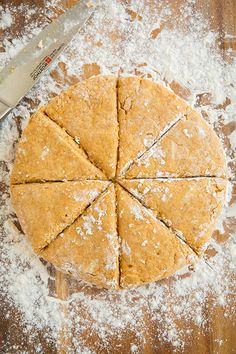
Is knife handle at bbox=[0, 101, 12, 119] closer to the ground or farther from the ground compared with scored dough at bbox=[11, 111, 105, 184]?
farther from the ground

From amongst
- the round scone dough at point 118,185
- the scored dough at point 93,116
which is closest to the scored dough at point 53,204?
the round scone dough at point 118,185

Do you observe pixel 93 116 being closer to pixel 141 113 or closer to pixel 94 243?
pixel 141 113

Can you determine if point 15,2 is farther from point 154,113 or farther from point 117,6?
point 154,113

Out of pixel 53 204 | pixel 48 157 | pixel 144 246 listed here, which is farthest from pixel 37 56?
pixel 144 246

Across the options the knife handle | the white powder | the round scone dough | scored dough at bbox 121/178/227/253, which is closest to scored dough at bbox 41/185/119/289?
the round scone dough

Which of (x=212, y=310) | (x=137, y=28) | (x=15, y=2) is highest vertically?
(x=15, y=2)

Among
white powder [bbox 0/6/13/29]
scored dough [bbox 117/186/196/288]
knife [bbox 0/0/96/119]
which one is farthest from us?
white powder [bbox 0/6/13/29]

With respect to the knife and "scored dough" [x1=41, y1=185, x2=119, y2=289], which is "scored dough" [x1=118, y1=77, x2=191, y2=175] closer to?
"scored dough" [x1=41, y1=185, x2=119, y2=289]

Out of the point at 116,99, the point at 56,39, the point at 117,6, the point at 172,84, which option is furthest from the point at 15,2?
the point at 172,84
